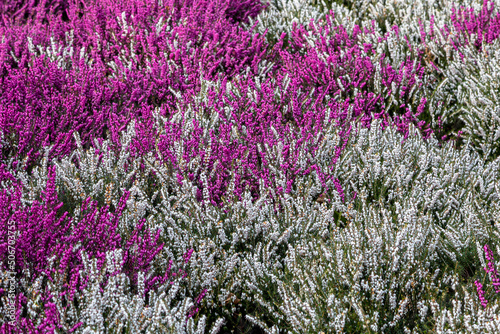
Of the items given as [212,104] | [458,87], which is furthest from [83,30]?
[458,87]

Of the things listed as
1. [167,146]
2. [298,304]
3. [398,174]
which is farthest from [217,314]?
[398,174]

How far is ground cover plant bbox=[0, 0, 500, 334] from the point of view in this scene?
6.24 feet

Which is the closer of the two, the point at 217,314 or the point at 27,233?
the point at 27,233

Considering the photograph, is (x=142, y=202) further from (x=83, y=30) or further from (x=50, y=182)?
(x=83, y=30)

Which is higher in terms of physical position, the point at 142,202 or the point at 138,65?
the point at 138,65

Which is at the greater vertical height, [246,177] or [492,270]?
[246,177]

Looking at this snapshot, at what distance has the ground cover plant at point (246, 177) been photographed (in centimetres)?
190

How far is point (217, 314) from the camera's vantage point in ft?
6.95

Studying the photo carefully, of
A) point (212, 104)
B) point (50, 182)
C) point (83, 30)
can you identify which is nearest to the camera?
point (50, 182)

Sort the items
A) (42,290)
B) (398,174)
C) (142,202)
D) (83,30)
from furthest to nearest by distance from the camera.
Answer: (83,30), (398,174), (142,202), (42,290)

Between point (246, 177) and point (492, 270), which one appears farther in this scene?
point (246, 177)

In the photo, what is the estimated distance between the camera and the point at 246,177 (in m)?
2.81

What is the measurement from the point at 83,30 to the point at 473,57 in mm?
3737

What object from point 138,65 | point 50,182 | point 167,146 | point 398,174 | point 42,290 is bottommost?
point 42,290
